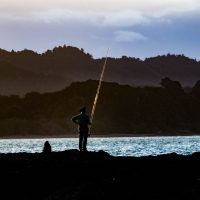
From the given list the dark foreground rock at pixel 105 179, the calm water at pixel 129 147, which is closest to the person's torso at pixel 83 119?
the dark foreground rock at pixel 105 179

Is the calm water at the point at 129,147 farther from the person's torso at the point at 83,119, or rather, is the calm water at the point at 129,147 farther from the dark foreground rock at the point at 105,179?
the dark foreground rock at the point at 105,179

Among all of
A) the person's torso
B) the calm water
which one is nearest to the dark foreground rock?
the person's torso

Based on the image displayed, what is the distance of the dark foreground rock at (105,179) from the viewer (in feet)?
50.3

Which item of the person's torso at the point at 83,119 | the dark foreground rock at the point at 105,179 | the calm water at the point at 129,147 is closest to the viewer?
the dark foreground rock at the point at 105,179

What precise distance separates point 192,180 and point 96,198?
2.88m

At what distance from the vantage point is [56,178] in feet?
59.0

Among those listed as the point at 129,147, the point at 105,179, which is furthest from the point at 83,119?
the point at 129,147

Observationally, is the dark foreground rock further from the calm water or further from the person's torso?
the calm water

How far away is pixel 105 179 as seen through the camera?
680 inches

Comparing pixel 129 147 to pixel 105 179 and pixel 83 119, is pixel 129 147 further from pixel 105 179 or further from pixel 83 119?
pixel 105 179

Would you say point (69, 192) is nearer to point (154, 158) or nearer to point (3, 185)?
point (3, 185)

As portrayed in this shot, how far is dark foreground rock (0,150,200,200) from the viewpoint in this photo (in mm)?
15328

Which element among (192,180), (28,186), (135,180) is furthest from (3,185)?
(192,180)

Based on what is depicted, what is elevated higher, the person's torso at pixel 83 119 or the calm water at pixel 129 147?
the person's torso at pixel 83 119
